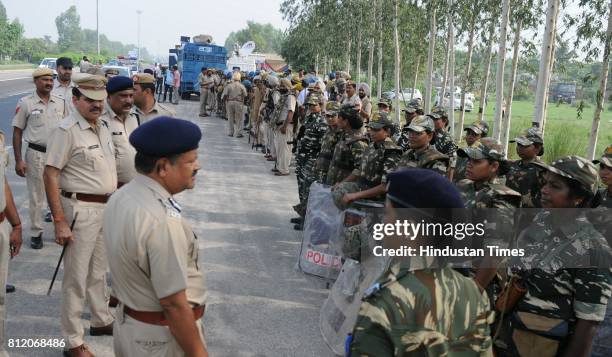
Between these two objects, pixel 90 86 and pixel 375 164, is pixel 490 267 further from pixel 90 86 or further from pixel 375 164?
pixel 90 86

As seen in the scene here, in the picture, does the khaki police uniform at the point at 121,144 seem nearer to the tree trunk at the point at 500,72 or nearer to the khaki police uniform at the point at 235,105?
the tree trunk at the point at 500,72

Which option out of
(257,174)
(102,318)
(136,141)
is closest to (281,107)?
(257,174)

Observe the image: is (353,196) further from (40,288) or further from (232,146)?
(232,146)

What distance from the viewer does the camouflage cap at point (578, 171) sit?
9.34 feet

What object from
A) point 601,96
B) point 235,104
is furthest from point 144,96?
point 235,104

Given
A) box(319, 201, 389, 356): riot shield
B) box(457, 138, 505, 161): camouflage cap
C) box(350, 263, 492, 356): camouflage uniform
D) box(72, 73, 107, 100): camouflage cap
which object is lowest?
box(319, 201, 389, 356): riot shield

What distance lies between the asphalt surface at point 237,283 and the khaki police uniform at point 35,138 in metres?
0.45

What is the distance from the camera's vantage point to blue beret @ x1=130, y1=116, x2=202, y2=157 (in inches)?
86.0

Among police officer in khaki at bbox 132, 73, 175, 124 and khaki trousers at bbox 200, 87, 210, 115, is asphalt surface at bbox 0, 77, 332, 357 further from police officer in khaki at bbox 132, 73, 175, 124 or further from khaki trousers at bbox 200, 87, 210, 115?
khaki trousers at bbox 200, 87, 210, 115

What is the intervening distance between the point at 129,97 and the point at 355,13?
2206 cm

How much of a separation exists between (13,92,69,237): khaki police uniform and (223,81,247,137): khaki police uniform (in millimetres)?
10246

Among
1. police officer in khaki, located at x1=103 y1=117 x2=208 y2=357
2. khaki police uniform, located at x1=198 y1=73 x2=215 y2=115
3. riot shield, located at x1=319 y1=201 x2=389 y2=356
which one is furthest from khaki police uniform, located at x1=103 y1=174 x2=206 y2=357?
khaki police uniform, located at x1=198 y1=73 x2=215 y2=115

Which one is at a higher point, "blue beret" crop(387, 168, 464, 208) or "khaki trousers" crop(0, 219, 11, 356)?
"blue beret" crop(387, 168, 464, 208)

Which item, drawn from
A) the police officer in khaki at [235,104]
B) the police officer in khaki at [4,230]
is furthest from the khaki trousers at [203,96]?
the police officer in khaki at [4,230]
